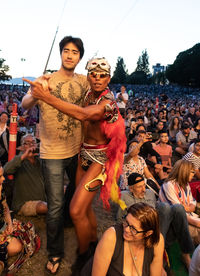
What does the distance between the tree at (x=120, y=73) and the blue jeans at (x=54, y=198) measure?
84749mm

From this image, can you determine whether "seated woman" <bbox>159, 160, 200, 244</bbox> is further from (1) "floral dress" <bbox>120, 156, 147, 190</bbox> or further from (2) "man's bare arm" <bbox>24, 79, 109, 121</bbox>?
(2) "man's bare arm" <bbox>24, 79, 109, 121</bbox>

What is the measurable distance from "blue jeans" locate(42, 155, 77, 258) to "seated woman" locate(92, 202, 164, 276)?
0.69 meters

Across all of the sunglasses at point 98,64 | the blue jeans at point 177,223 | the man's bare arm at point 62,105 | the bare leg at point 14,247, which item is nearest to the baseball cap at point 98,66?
the sunglasses at point 98,64

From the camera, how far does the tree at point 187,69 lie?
65.4m

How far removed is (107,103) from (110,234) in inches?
40.5

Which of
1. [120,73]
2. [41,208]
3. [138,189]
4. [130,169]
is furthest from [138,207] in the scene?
[120,73]

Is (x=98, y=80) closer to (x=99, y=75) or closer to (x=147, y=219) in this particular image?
(x=99, y=75)

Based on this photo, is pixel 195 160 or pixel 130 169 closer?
pixel 130 169

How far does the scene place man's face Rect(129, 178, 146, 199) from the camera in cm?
319

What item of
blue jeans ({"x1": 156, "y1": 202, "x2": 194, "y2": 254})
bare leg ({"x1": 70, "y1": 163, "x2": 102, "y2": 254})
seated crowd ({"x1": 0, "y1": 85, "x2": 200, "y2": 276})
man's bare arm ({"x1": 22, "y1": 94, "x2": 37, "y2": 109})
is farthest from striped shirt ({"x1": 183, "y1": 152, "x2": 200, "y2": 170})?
man's bare arm ({"x1": 22, "y1": 94, "x2": 37, "y2": 109})

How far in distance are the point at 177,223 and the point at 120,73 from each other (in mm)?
94834

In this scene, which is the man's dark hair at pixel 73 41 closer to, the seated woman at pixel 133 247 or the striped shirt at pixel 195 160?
the seated woman at pixel 133 247

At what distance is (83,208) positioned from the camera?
2.32 metres

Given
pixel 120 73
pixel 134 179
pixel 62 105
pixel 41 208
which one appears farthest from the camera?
pixel 120 73
